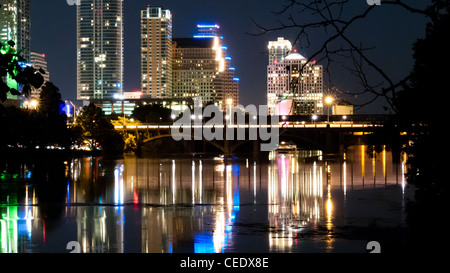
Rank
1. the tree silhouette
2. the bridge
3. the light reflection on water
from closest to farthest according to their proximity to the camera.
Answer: the light reflection on water < the bridge < the tree silhouette

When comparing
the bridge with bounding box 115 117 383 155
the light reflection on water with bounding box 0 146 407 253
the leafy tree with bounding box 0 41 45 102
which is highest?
the bridge with bounding box 115 117 383 155

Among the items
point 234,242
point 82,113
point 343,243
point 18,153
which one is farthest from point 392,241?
point 82,113

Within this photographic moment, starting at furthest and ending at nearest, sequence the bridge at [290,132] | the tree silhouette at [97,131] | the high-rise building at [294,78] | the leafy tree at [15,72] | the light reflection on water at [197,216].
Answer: the tree silhouette at [97,131], the bridge at [290,132], the light reflection on water at [197,216], the high-rise building at [294,78], the leafy tree at [15,72]

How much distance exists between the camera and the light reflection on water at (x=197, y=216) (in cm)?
2220

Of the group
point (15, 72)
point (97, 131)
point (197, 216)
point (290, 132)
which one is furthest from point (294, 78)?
point (97, 131)

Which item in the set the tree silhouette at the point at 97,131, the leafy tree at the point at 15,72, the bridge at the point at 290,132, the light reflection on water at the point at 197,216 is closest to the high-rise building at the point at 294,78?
the leafy tree at the point at 15,72

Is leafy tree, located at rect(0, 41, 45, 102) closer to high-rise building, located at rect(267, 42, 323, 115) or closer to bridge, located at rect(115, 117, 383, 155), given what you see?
high-rise building, located at rect(267, 42, 323, 115)

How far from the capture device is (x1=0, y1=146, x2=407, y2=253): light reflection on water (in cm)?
2220

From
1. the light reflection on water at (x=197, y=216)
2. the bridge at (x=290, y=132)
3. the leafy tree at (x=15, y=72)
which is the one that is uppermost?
the bridge at (x=290, y=132)

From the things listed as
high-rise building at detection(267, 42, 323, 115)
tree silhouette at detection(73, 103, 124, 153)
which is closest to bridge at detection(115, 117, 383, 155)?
tree silhouette at detection(73, 103, 124, 153)

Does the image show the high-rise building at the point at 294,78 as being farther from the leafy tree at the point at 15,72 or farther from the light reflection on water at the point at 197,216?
the light reflection on water at the point at 197,216

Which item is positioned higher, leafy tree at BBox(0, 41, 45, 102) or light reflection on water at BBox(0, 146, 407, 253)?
leafy tree at BBox(0, 41, 45, 102)

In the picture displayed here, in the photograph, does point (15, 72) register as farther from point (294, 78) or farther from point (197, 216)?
point (197, 216)
